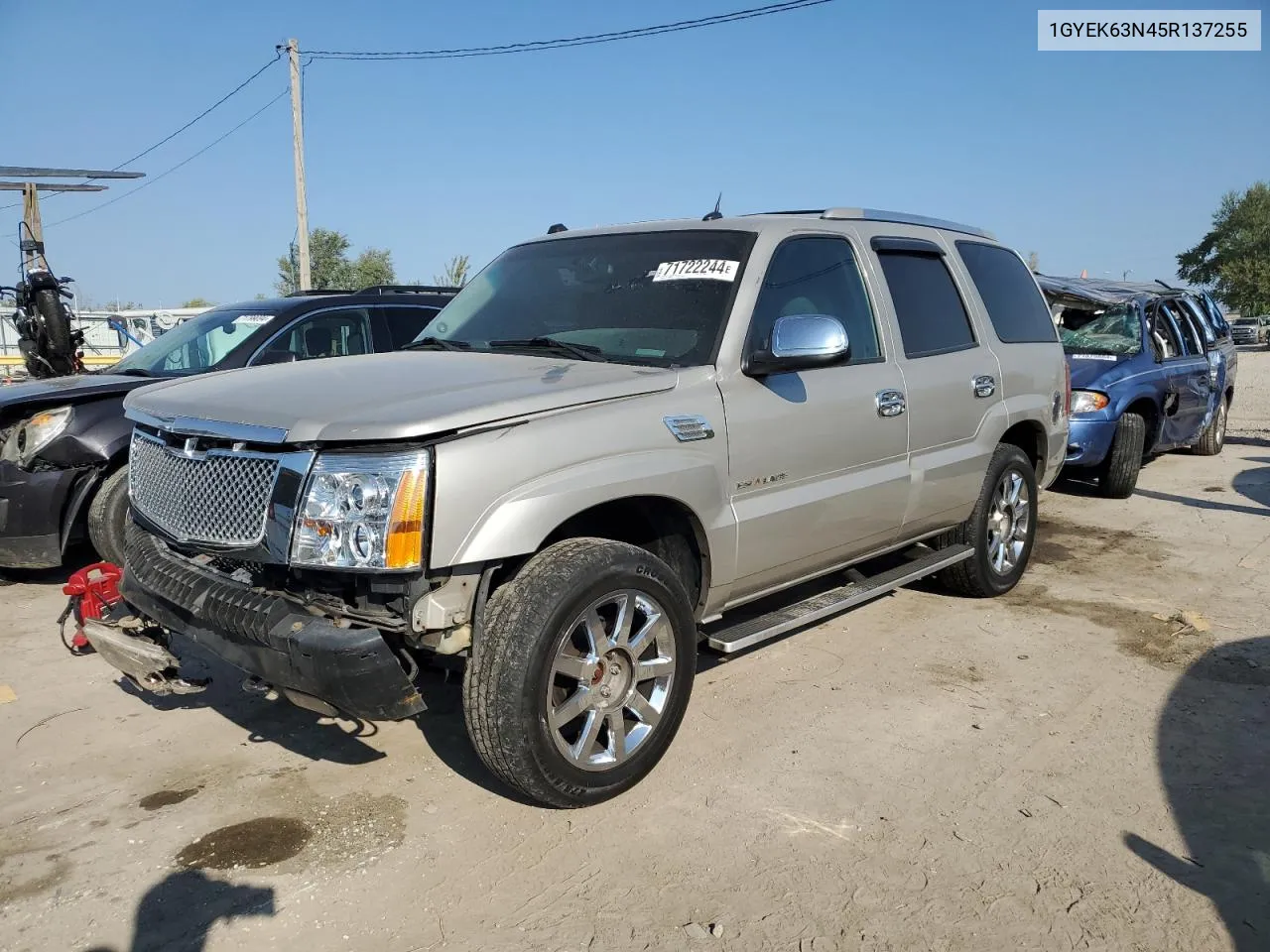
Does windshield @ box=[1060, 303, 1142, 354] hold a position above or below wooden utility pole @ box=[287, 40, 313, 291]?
below

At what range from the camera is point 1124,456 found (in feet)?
28.0

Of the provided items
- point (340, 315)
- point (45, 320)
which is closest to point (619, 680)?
point (340, 315)

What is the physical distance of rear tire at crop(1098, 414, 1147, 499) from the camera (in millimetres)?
8508

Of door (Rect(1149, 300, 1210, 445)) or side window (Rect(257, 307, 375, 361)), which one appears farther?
door (Rect(1149, 300, 1210, 445))

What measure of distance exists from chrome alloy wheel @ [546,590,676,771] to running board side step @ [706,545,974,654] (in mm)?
386

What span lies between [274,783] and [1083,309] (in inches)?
342

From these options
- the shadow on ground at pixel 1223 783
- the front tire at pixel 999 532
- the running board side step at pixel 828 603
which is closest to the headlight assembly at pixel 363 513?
the running board side step at pixel 828 603

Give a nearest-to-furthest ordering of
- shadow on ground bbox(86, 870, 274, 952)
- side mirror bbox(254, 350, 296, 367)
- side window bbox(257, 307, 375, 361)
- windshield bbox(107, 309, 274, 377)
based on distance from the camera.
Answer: shadow on ground bbox(86, 870, 274, 952)
side mirror bbox(254, 350, 296, 367)
windshield bbox(107, 309, 274, 377)
side window bbox(257, 307, 375, 361)

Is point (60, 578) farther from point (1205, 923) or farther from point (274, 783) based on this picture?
point (1205, 923)

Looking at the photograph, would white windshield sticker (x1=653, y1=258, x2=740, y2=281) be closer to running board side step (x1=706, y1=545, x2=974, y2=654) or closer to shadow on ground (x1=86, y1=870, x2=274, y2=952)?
running board side step (x1=706, y1=545, x2=974, y2=654)

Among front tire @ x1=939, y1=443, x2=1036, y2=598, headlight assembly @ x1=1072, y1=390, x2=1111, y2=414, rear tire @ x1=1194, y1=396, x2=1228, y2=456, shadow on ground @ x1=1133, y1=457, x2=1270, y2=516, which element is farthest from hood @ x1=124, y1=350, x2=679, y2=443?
rear tire @ x1=1194, y1=396, x2=1228, y2=456

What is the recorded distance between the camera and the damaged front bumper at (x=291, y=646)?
2.82 m

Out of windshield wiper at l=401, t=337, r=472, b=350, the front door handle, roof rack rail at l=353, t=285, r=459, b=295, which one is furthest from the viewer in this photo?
roof rack rail at l=353, t=285, r=459, b=295

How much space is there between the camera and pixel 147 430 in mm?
3693
